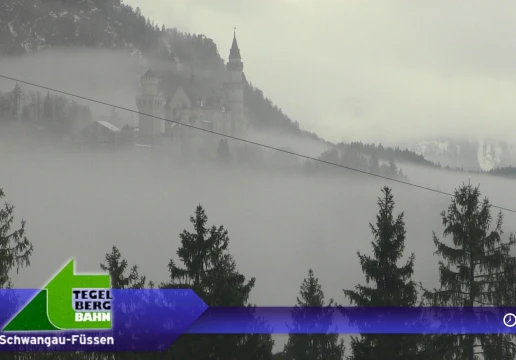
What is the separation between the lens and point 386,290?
22922mm

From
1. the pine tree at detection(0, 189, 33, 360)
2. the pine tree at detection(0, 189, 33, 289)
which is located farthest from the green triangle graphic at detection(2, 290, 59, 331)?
the pine tree at detection(0, 189, 33, 289)

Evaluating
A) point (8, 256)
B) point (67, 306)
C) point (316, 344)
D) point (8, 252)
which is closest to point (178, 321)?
point (67, 306)

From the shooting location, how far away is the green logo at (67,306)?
18953 mm

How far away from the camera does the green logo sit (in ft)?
62.2

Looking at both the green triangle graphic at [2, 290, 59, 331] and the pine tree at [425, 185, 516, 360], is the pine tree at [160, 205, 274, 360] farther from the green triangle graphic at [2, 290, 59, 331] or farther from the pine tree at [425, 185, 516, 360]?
the pine tree at [425, 185, 516, 360]

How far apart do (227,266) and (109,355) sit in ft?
12.7

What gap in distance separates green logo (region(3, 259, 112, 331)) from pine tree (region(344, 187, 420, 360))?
6810mm

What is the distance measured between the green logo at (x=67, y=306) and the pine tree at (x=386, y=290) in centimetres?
681

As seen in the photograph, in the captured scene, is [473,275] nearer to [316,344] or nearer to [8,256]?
[8,256]

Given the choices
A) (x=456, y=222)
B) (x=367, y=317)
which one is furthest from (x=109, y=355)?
(x=456, y=222)

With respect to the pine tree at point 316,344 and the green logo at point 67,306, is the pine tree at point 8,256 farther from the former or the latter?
the pine tree at point 316,344

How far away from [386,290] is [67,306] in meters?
8.42

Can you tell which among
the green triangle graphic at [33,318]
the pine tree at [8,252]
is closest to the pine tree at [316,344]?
the pine tree at [8,252]

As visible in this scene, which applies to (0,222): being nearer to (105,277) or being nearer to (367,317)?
(105,277)
